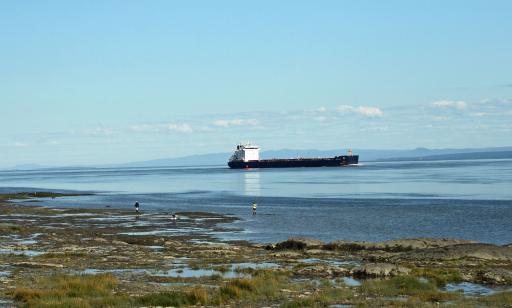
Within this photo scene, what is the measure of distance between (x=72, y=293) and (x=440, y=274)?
1244 cm

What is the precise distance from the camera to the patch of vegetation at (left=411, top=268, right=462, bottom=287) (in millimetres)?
21942

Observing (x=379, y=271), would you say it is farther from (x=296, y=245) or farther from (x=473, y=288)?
(x=296, y=245)

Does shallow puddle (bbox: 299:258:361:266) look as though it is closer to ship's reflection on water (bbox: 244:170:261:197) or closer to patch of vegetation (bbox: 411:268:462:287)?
patch of vegetation (bbox: 411:268:462:287)

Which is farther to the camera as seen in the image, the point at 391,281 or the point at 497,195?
the point at 497,195

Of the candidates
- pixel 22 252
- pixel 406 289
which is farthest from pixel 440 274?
pixel 22 252

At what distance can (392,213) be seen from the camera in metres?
59.4

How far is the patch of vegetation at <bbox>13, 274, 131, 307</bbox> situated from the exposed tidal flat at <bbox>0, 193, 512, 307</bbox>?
29 millimetres

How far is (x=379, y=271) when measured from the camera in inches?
936

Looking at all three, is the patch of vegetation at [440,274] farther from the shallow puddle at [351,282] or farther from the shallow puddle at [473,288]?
the shallow puddle at [351,282]

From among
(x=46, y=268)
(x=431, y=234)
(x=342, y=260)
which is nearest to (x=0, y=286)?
(x=46, y=268)

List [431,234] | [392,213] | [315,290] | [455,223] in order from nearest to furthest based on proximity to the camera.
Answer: [315,290], [431,234], [455,223], [392,213]

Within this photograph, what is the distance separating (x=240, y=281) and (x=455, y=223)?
109 feet

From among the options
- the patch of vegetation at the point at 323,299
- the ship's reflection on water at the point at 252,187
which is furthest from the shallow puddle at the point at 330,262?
the ship's reflection on water at the point at 252,187

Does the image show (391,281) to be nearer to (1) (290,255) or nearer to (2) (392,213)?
(1) (290,255)
